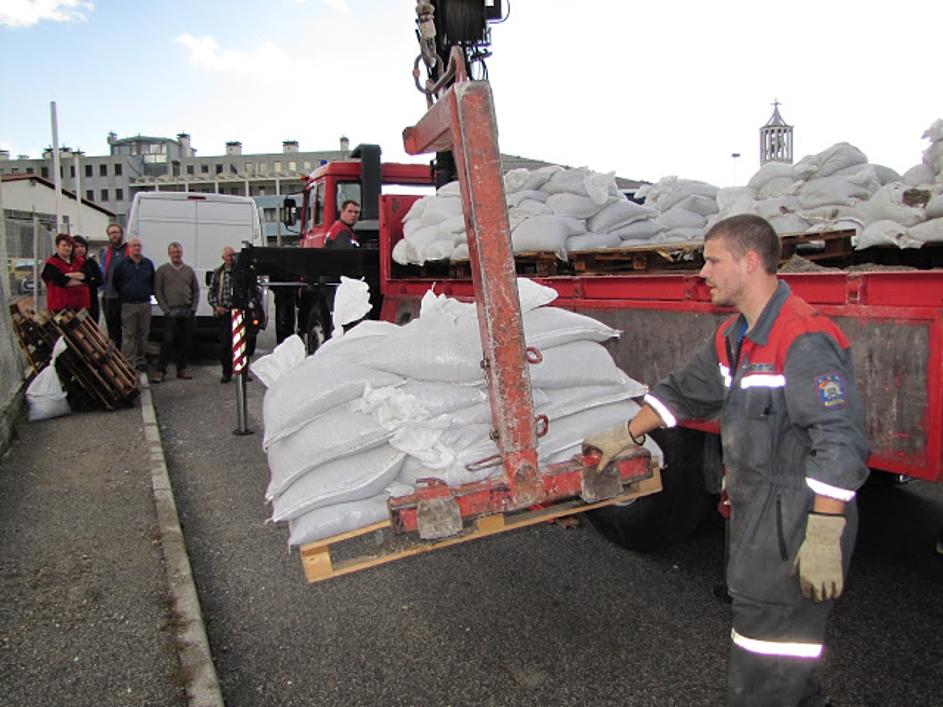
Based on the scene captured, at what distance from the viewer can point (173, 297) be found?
32.4 feet

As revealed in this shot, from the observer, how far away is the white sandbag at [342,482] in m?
2.76

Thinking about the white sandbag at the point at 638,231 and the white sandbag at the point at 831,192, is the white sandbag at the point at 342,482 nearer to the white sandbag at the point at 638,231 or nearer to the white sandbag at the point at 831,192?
the white sandbag at the point at 831,192

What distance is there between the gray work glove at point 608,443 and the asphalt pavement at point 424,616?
93 centimetres

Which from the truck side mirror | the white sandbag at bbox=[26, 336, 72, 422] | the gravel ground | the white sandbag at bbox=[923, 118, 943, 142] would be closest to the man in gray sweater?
the truck side mirror

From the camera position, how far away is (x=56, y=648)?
3188mm

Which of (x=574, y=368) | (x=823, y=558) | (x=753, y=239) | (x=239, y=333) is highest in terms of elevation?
(x=753, y=239)

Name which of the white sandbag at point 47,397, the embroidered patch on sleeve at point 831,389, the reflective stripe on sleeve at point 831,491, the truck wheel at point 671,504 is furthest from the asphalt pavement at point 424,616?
the white sandbag at point 47,397

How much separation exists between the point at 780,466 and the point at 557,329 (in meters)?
1.38

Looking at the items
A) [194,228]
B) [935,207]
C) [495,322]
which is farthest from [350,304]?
[194,228]

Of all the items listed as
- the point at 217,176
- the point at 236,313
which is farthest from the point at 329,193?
the point at 217,176

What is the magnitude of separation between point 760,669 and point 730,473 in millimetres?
541

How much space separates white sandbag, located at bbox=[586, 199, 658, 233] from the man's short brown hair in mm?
2695

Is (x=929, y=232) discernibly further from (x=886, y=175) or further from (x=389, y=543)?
(x=389, y=543)

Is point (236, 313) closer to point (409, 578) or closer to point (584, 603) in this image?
point (409, 578)
